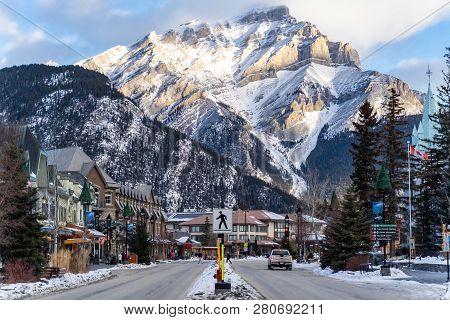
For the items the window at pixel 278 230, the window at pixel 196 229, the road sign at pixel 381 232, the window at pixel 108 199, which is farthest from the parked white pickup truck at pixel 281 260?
the window at pixel 278 230

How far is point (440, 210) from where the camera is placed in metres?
61.4

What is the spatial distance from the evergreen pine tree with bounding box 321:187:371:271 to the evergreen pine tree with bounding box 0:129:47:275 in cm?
2066

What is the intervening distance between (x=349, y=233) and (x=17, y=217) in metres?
22.3

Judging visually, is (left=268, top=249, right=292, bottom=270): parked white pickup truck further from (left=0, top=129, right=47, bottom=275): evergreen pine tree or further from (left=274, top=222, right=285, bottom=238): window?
(left=274, top=222, right=285, bottom=238): window

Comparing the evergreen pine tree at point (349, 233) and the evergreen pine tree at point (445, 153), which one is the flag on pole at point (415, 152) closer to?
the evergreen pine tree at point (445, 153)

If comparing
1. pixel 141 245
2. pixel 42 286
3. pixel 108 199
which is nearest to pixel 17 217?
pixel 42 286

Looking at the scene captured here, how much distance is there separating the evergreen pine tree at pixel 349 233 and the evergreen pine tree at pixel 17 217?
2066 centimetres

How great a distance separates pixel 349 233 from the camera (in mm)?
45219

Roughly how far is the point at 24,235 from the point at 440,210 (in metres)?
41.0

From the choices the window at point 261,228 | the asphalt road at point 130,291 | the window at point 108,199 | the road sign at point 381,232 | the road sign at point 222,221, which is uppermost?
the window at point 108,199

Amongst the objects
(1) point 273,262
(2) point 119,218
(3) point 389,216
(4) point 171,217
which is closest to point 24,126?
(1) point 273,262

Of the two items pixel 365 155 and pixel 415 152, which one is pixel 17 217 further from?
pixel 415 152

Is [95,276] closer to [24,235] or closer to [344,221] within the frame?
[24,235]

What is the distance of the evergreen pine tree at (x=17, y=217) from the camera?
32344mm
